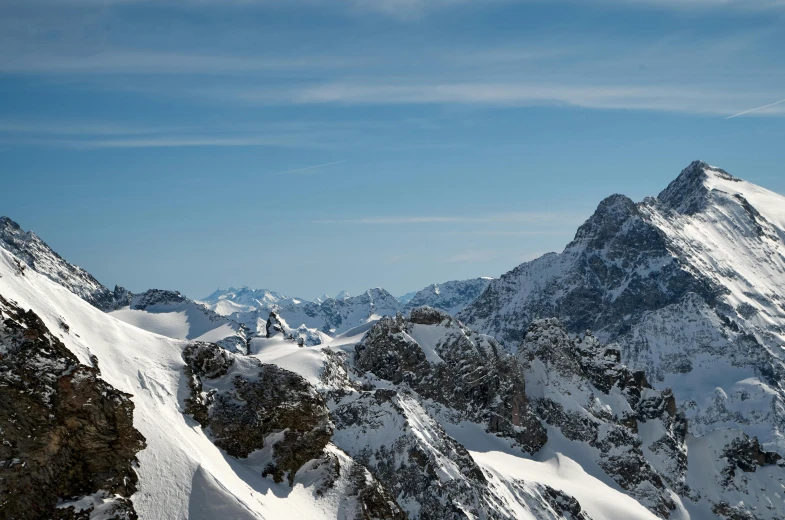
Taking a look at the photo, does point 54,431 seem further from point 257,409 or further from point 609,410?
point 609,410

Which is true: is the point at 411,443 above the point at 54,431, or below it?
below

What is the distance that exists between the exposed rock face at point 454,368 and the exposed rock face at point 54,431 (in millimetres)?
83057

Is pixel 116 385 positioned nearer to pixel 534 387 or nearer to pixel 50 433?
pixel 50 433

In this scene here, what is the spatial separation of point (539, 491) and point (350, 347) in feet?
136

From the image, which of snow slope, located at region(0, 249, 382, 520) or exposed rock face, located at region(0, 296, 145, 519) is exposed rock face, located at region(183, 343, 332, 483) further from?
exposed rock face, located at region(0, 296, 145, 519)

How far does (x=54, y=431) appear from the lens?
39.9 metres

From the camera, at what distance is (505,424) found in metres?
139

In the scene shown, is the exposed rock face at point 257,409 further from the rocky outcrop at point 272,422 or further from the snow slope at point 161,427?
the snow slope at point 161,427

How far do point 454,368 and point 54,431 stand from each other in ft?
320

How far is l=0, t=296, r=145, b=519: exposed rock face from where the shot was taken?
38.6m

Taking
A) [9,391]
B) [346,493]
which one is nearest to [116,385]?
[9,391]

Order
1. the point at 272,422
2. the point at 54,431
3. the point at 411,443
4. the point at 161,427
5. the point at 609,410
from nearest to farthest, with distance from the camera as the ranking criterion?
the point at 54,431 < the point at 161,427 < the point at 272,422 < the point at 411,443 < the point at 609,410

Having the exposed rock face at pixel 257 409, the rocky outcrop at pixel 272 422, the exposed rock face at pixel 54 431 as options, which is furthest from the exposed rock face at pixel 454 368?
the exposed rock face at pixel 54 431

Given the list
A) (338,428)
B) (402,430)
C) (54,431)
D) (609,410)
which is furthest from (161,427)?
(609,410)
